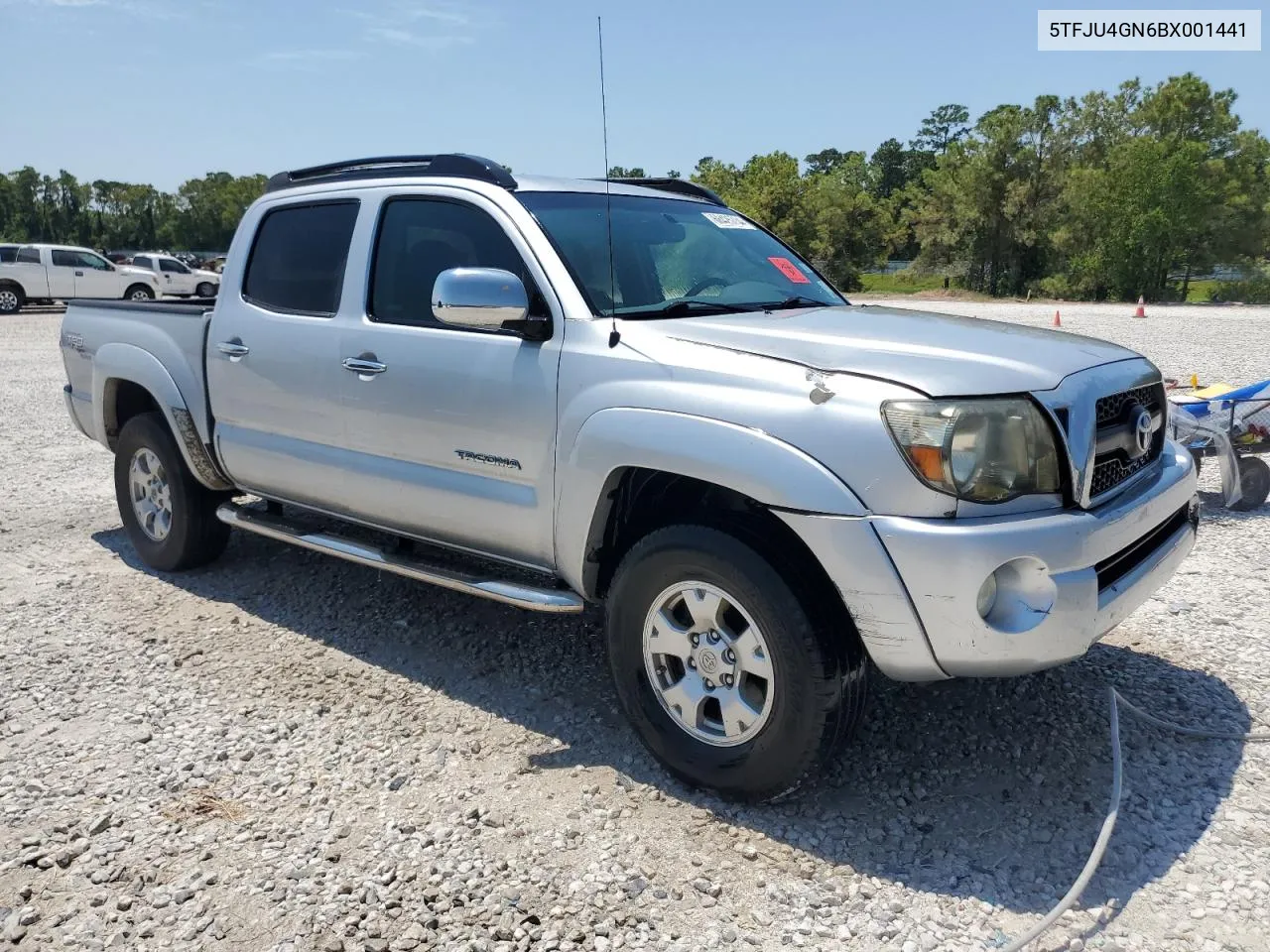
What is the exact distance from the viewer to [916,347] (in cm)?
306

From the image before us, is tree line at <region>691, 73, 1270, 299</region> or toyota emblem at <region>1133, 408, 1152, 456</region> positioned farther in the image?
tree line at <region>691, 73, 1270, 299</region>

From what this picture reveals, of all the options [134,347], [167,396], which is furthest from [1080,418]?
[134,347]

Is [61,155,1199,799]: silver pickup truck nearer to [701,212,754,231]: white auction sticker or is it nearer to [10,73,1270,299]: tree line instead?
[701,212,754,231]: white auction sticker

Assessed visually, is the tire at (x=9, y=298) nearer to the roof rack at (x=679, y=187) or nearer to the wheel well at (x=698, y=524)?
the roof rack at (x=679, y=187)

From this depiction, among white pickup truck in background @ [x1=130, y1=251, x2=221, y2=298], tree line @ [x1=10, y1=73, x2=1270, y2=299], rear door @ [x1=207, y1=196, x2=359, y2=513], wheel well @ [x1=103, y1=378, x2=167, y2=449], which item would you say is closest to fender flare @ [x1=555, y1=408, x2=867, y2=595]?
rear door @ [x1=207, y1=196, x2=359, y2=513]

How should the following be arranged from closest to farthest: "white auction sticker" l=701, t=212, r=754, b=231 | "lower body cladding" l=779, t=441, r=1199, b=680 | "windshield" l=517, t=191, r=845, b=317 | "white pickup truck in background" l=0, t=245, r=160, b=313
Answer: "lower body cladding" l=779, t=441, r=1199, b=680 < "windshield" l=517, t=191, r=845, b=317 < "white auction sticker" l=701, t=212, r=754, b=231 < "white pickup truck in background" l=0, t=245, r=160, b=313

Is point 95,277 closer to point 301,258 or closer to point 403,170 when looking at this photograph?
point 301,258

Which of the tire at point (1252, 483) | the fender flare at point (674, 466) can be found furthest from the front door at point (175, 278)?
the fender flare at point (674, 466)

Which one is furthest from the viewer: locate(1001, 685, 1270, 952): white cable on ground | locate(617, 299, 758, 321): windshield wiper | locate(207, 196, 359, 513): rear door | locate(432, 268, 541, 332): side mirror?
locate(207, 196, 359, 513): rear door

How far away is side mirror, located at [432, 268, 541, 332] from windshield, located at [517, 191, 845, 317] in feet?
0.93

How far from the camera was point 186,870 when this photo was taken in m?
2.91

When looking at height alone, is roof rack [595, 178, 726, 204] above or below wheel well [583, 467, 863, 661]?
above

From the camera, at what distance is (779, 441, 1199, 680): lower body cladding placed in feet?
8.72

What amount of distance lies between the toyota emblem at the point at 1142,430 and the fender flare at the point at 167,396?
13.4 feet
